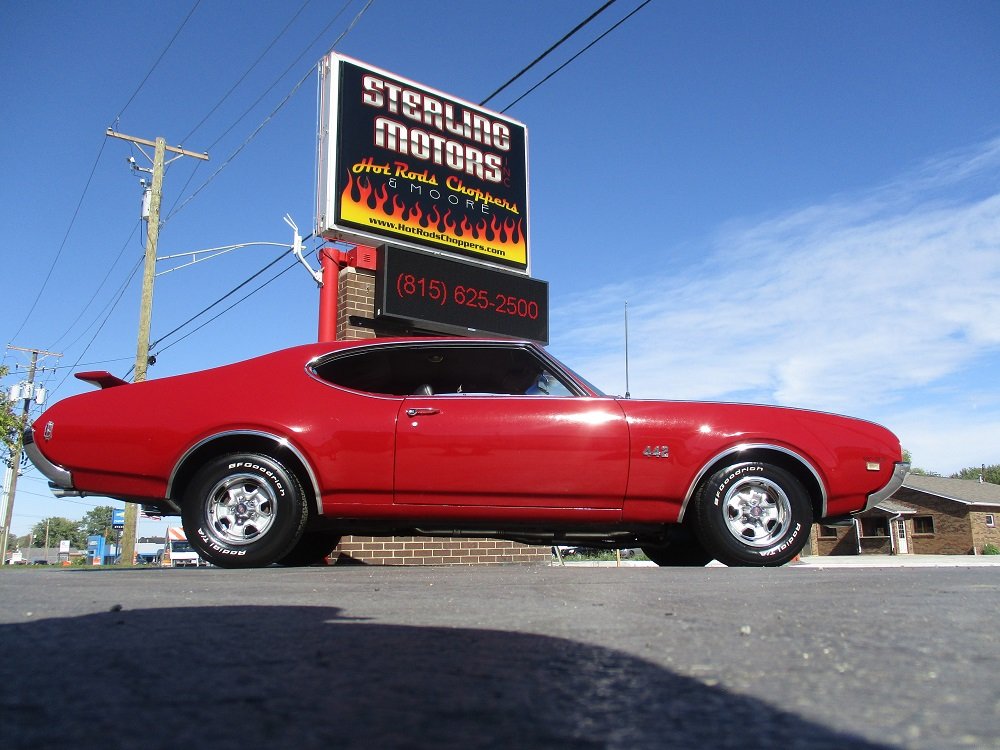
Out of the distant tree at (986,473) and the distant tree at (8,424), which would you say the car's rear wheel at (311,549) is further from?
the distant tree at (986,473)

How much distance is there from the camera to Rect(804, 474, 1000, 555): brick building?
3719 cm

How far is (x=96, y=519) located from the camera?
152000 millimetres

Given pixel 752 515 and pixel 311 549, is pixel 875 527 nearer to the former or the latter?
pixel 752 515

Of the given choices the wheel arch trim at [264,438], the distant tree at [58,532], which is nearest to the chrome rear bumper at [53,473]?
the wheel arch trim at [264,438]

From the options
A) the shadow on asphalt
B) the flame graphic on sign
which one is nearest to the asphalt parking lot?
the shadow on asphalt

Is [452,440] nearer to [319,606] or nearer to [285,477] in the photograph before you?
[285,477]

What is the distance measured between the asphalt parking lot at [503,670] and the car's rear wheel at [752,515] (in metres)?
1.85

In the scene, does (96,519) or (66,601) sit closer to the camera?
(66,601)

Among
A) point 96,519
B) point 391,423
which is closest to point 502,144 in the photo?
point 391,423

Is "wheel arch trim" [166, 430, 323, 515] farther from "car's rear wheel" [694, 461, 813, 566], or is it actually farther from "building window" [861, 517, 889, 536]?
"building window" [861, 517, 889, 536]

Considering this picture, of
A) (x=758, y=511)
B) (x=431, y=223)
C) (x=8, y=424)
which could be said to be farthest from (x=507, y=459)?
(x=8, y=424)

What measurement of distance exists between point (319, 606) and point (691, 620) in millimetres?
1226

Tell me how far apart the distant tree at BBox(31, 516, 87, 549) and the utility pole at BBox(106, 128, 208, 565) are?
126 m

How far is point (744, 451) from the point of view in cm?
511
